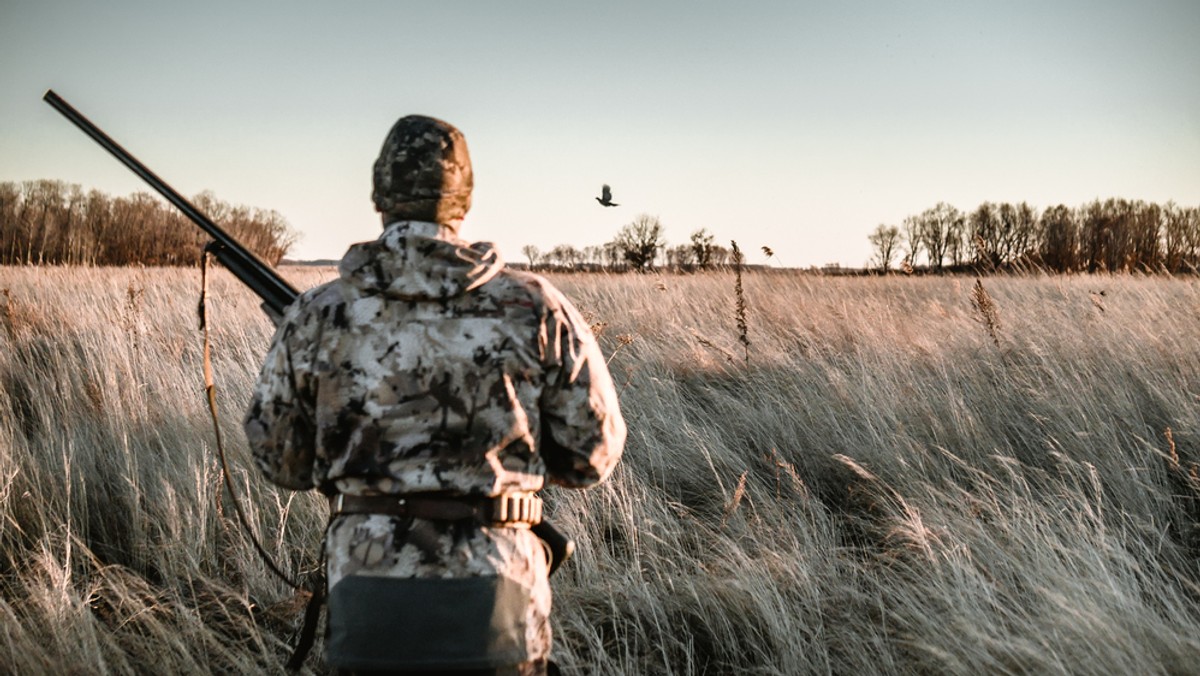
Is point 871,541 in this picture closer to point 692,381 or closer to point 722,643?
point 722,643

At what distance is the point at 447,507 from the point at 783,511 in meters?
2.52

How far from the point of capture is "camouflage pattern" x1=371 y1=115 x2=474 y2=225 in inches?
71.2

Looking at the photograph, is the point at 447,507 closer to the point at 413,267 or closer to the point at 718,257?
the point at 413,267

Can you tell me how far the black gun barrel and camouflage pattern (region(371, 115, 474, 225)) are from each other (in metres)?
0.76

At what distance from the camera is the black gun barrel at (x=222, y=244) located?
2.52 metres

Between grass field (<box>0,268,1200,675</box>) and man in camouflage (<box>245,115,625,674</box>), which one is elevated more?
man in camouflage (<box>245,115,625,674</box>)

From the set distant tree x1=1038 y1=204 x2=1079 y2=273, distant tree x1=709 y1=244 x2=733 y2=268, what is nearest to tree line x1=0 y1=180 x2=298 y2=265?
distant tree x1=709 y1=244 x2=733 y2=268

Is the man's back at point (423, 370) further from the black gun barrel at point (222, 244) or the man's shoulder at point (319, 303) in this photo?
the black gun barrel at point (222, 244)

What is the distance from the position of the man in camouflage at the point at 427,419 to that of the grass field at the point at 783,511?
122 centimetres

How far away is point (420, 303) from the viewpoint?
1.75 m

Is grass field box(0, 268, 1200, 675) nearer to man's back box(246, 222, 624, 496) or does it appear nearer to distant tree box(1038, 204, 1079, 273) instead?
man's back box(246, 222, 624, 496)

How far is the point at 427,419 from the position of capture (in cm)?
171

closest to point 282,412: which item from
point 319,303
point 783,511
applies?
point 319,303

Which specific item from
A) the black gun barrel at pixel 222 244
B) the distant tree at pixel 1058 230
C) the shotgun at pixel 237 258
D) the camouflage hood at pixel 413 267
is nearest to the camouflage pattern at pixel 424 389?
the camouflage hood at pixel 413 267
